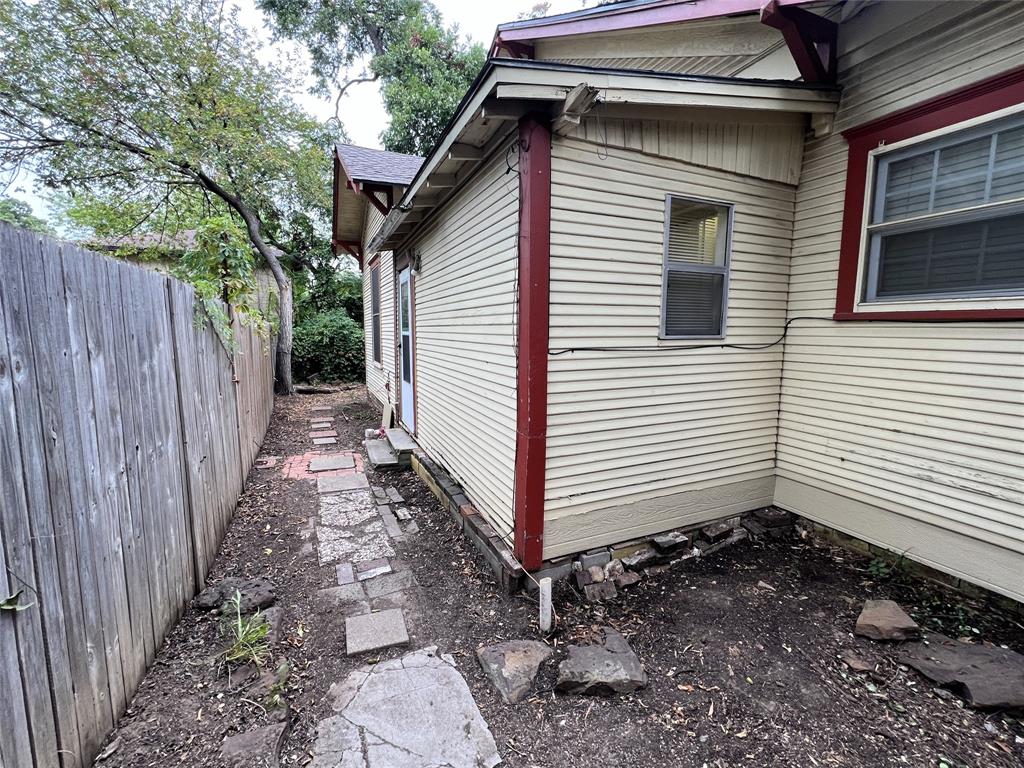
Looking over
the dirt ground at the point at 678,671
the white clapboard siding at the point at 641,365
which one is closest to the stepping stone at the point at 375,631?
the dirt ground at the point at 678,671

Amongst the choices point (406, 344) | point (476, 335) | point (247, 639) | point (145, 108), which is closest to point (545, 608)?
point (247, 639)

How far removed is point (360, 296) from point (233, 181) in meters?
6.23

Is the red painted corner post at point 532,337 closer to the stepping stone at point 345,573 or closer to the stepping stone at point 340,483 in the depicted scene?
the stepping stone at point 345,573

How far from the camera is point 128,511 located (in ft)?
6.95

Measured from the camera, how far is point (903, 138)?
3186 mm

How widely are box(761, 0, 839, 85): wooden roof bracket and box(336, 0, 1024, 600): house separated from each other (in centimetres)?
2

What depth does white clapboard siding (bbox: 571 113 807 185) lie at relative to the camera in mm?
3074

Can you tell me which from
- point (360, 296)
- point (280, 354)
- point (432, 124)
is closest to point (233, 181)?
point (280, 354)

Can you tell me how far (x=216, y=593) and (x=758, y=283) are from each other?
4616mm

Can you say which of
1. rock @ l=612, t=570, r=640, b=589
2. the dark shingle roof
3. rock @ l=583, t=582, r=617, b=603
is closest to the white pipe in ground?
rock @ l=583, t=582, r=617, b=603

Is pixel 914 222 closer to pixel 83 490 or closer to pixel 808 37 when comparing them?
pixel 808 37

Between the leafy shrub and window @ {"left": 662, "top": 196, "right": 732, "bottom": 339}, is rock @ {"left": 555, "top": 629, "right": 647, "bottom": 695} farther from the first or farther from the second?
the leafy shrub

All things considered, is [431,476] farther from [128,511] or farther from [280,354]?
[280,354]

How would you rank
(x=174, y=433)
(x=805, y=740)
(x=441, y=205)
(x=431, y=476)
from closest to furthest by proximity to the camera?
(x=805, y=740) → (x=174, y=433) → (x=441, y=205) → (x=431, y=476)
